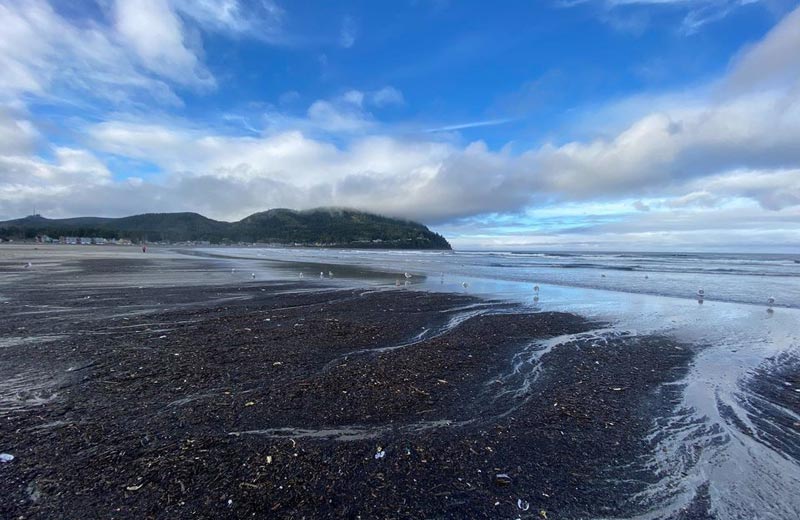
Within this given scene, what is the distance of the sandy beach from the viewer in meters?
3.94

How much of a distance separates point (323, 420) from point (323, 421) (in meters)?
0.03

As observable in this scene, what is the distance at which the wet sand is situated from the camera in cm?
395

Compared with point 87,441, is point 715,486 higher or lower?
lower

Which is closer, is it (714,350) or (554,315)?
(714,350)

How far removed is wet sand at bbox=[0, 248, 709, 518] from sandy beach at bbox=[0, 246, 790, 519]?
0.10ft

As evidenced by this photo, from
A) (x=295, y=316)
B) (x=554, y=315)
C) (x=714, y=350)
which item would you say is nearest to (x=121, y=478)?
(x=295, y=316)

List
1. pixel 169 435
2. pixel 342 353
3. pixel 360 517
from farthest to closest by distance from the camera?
pixel 342 353 → pixel 169 435 → pixel 360 517

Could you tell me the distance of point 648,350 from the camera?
1049 centimetres

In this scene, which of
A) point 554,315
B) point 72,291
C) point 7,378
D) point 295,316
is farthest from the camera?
point 72,291

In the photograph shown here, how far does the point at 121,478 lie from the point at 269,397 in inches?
96.3

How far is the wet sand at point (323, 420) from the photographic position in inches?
155

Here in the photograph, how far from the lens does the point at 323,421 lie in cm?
562

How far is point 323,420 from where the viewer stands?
565 cm

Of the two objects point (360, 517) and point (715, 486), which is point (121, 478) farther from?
point (715, 486)
